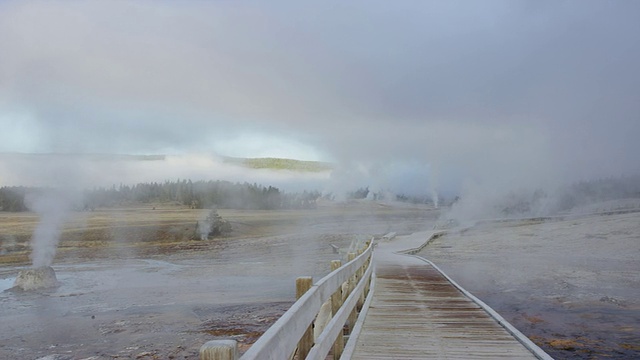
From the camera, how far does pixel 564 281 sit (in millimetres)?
16844

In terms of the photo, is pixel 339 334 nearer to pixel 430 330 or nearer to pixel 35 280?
pixel 430 330

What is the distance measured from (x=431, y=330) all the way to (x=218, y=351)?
218 inches

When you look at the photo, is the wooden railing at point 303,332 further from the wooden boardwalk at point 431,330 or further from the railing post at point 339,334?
the wooden boardwalk at point 431,330

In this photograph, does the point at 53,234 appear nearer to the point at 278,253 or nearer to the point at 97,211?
the point at 278,253

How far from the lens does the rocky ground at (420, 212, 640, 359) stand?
897 centimetres

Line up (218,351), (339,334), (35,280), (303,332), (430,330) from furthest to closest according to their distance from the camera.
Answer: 1. (35,280)
2. (430,330)
3. (339,334)
4. (303,332)
5. (218,351)

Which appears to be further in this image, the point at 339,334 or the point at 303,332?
the point at 339,334

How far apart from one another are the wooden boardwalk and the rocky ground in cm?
139

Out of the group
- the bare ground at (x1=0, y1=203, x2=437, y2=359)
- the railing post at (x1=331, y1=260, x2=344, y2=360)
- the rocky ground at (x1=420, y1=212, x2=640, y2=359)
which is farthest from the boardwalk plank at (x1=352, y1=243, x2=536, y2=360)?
Result: the bare ground at (x1=0, y1=203, x2=437, y2=359)

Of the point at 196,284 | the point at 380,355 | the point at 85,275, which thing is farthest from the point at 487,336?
the point at 85,275

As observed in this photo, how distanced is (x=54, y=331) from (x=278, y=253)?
2520 cm

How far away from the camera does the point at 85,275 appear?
27188 millimetres

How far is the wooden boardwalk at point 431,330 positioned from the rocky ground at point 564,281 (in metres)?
1.39

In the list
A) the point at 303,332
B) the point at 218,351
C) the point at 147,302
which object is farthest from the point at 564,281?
the point at 218,351
